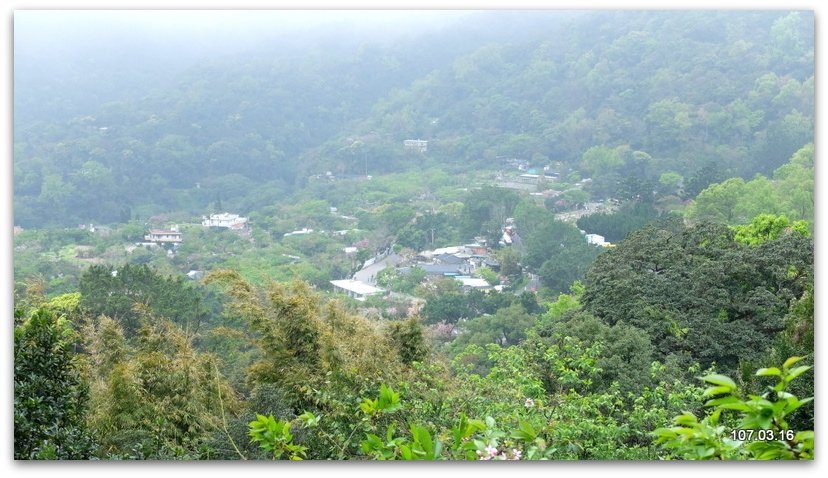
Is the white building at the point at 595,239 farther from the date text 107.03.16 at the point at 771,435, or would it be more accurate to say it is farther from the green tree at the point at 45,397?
the green tree at the point at 45,397

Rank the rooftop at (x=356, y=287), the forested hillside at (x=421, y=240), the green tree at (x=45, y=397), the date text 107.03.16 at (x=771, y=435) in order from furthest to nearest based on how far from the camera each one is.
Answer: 1. the rooftop at (x=356, y=287)
2. the forested hillside at (x=421, y=240)
3. the green tree at (x=45, y=397)
4. the date text 107.03.16 at (x=771, y=435)

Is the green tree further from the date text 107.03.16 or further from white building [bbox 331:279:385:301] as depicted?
white building [bbox 331:279:385:301]

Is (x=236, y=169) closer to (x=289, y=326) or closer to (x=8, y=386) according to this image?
(x=289, y=326)

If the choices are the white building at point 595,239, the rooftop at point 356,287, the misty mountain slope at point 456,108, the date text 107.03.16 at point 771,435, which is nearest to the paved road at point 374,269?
the rooftop at point 356,287

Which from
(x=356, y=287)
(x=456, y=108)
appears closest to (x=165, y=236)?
(x=356, y=287)

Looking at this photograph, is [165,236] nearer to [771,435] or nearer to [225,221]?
[225,221]
